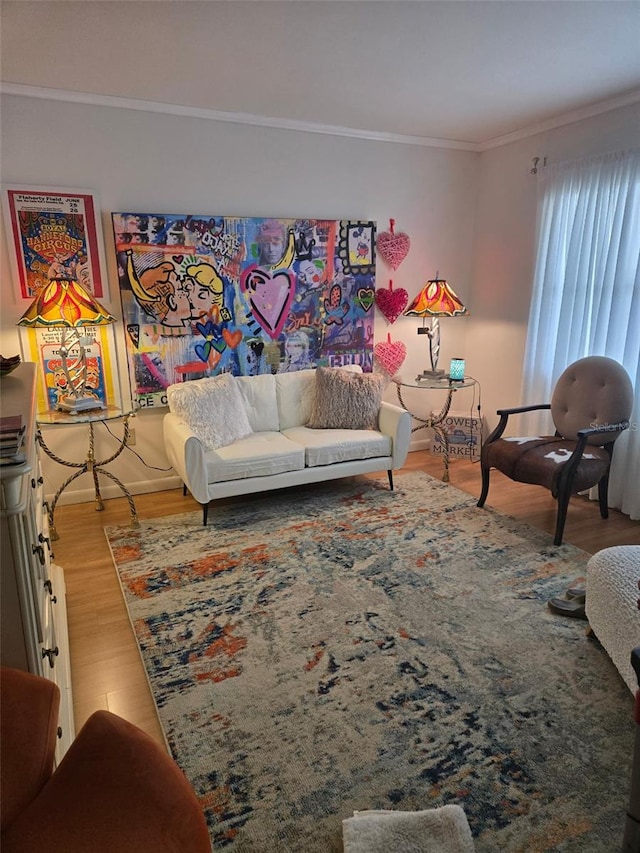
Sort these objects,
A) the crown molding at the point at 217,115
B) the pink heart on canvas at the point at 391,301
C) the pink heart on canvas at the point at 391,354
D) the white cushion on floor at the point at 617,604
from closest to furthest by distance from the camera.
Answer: the white cushion on floor at the point at 617,604
the crown molding at the point at 217,115
the pink heart on canvas at the point at 391,301
the pink heart on canvas at the point at 391,354

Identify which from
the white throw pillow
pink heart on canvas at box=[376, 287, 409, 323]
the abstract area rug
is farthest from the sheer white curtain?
the white throw pillow

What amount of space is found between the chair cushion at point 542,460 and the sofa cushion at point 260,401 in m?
1.53

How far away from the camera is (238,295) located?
4008 mm

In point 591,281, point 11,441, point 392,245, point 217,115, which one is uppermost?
point 217,115

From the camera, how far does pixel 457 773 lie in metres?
1.72

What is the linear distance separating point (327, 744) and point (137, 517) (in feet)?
7.13

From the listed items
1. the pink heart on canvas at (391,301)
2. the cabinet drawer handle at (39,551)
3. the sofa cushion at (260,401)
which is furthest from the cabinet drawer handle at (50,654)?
the pink heart on canvas at (391,301)

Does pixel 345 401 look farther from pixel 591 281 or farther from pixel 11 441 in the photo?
pixel 11 441

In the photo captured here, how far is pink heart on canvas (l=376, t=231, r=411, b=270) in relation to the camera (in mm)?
4473

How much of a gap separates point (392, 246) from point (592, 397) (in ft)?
6.48

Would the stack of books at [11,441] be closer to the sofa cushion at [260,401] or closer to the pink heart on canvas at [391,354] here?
the sofa cushion at [260,401]

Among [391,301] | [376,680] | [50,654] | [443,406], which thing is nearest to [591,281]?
[391,301]

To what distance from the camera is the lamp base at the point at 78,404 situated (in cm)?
336

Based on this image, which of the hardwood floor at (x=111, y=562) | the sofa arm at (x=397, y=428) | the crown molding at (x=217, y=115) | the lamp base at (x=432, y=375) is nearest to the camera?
the hardwood floor at (x=111, y=562)
